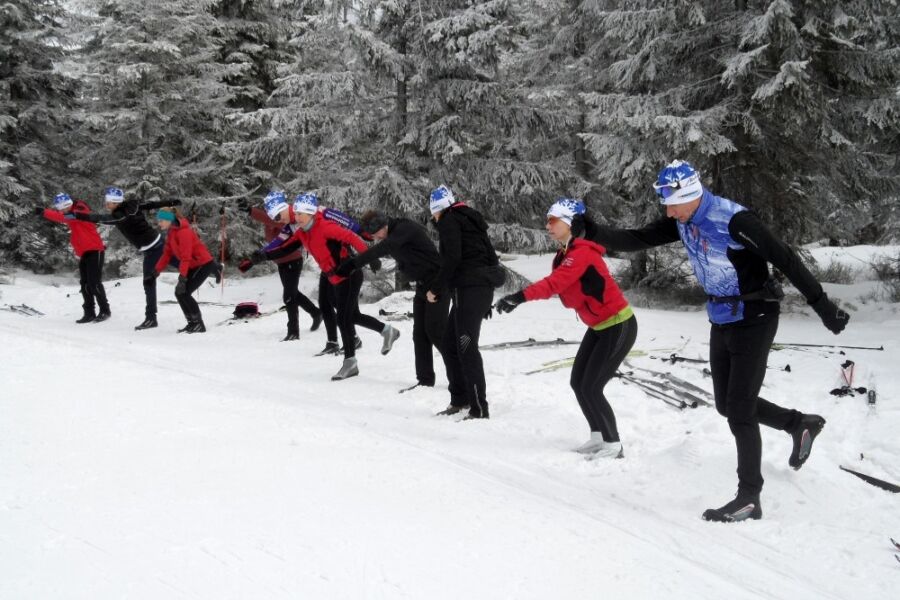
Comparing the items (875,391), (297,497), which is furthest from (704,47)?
(297,497)

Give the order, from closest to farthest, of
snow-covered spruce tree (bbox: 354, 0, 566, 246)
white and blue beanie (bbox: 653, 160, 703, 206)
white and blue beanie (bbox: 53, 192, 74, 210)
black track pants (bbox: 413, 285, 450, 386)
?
white and blue beanie (bbox: 653, 160, 703, 206)
black track pants (bbox: 413, 285, 450, 386)
white and blue beanie (bbox: 53, 192, 74, 210)
snow-covered spruce tree (bbox: 354, 0, 566, 246)

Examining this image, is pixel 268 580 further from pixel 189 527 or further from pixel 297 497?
pixel 297 497

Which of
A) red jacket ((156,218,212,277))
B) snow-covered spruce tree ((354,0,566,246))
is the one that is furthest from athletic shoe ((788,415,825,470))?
red jacket ((156,218,212,277))

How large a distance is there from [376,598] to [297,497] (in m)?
1.15

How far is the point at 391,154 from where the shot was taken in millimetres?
14125

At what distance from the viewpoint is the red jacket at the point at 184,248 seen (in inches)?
446

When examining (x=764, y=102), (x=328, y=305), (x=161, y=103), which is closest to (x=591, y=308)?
(x=328, y=305)

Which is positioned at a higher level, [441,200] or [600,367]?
[441,200]

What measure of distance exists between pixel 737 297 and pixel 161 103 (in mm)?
18140

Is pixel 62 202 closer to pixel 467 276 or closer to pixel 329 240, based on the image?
pixel 329 240

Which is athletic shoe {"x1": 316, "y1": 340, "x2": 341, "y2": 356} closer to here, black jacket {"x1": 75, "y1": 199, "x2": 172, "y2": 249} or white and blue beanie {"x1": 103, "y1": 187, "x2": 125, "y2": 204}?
black jacket {"x1": 75, "y1": 199, "x2": 172, "y2": 249}

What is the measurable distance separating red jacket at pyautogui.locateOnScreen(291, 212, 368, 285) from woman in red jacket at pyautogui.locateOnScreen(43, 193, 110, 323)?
6.08m

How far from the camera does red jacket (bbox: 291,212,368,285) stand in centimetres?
825

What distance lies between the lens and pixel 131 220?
1223 centimetres
